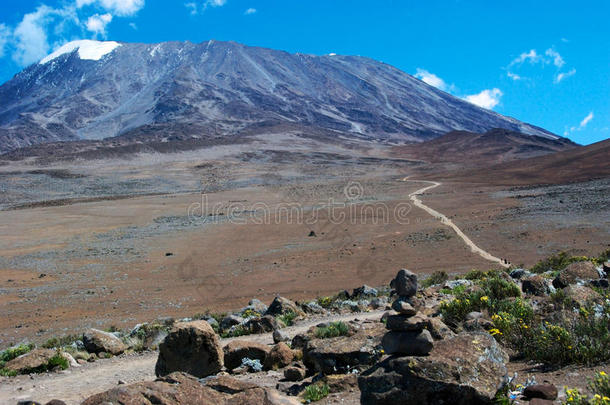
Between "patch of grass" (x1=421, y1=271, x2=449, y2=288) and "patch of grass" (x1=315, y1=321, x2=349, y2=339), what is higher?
"patch of grass" (x1=315, y1=321, x2=349, y2=339)

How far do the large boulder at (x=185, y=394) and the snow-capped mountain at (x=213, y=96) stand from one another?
97.7 metres

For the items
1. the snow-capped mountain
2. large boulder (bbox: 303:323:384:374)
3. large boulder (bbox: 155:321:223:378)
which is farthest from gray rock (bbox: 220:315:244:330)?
the snow-capped mountain

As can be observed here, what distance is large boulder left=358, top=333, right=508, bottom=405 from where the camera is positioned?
3566 millimetres

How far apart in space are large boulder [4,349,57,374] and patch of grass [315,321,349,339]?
4.00m

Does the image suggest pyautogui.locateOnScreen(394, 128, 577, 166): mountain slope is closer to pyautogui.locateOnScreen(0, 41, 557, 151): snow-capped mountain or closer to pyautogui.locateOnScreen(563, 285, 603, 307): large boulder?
pyautogui.locateOnScreen(0, 41, 557, 151): snow-capped mountain

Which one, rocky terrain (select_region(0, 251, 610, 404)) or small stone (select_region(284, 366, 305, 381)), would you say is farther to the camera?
small stone (select_region(284, 366, 305, 381))

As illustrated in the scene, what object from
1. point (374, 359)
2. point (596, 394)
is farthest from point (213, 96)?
point (596, 394)

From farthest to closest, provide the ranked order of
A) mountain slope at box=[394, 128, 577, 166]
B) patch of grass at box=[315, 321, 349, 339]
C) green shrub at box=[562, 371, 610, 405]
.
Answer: mountain slope at box=[394, 128, 577, 166], patch of grass at box=[315, 321, 349, 339], green shrub at box=[562, 371, 610, 405]

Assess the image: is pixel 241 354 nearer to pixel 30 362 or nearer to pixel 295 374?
pixel 295 374

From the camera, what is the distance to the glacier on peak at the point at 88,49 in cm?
17188

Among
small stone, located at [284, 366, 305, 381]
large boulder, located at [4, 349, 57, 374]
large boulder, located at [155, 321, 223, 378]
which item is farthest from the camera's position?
large boulder, located at [4, 349, 57, 374]

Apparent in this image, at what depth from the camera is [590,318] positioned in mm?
4793

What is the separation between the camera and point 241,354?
616 cm

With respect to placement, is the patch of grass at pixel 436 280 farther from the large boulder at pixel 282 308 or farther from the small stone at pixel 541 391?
the small stone at pixel 541 391
